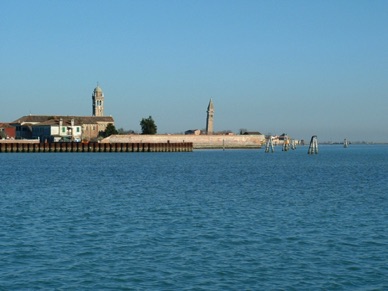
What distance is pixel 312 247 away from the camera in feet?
81.2

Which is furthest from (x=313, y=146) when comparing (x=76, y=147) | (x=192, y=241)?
(x=192, y=241)

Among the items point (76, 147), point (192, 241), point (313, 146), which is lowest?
point (192, 241)

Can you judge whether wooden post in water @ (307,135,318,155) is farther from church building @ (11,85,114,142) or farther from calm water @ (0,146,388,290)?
calm water @ (0,146,388,290)

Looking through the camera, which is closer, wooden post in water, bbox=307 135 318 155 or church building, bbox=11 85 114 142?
wooden post in water, bbox=307 135 318 155

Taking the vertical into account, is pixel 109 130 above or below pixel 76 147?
above

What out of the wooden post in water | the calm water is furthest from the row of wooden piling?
the calm water

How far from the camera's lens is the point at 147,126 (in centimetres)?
18062

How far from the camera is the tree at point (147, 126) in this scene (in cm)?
18038

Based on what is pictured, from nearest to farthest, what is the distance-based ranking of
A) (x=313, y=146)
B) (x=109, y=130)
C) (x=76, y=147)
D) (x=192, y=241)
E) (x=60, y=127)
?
(x=192, y=241) → (x=76, y=147) → (x=60, y=127) → (x=109, y=130) → (x=313, y=146)

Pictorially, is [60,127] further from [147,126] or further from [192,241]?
[192,241]

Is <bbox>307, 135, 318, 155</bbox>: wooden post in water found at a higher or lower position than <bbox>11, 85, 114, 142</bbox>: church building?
lower

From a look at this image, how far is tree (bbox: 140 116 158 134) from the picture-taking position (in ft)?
592

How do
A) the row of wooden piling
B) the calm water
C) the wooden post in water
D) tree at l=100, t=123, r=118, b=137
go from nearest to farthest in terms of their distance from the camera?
the calm water
the row of wooden piling
the wooden post in water
tree at l=100, t=123, r=118, b=137

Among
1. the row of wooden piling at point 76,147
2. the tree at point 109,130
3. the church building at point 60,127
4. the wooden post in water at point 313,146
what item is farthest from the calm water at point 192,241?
the tree at point 109,130
